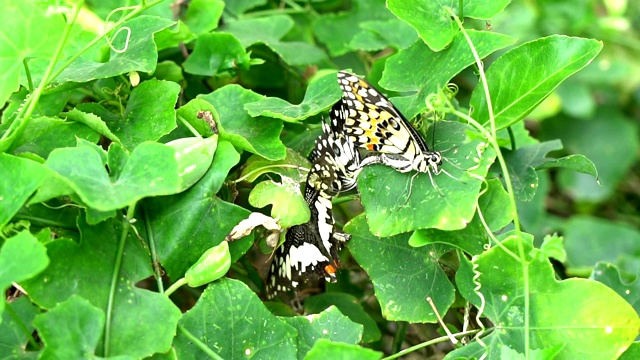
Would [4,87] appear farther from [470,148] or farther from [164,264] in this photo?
[470,148]

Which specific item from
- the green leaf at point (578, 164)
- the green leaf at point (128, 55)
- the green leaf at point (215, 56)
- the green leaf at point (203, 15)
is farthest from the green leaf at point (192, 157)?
the green leaf at point (578, 164)

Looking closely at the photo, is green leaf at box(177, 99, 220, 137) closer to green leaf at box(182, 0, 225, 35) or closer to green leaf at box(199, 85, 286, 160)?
green leaf at box(199, 85, 286, 160)

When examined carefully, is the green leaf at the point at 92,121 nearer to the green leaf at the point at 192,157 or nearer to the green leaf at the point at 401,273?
the green leaf at the point at 192,157

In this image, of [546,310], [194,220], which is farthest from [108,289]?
[546,310]

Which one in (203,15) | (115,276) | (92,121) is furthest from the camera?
(203,15)

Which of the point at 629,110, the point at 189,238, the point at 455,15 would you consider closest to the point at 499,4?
the point at 455,15

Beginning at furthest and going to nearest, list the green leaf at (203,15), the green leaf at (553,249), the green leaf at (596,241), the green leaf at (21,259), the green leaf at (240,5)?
the green leaf at (596,241), the green leaf at (240,5), the green leaf at (203,15), the green leaf at (553,249), the green leaf at (21,259)

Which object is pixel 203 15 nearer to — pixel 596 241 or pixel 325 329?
pixel 325 329
